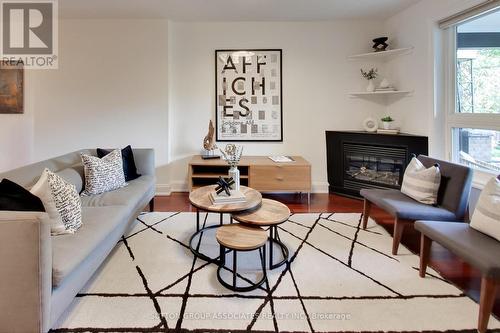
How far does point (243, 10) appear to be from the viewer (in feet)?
12.5

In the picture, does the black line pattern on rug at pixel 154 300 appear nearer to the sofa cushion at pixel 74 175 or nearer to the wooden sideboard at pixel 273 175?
the sofa cushion at pixel 74 175

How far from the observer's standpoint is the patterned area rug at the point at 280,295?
1.61m

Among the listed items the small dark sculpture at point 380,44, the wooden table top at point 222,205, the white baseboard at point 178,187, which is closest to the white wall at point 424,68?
the small dark sculpture at point 380,44

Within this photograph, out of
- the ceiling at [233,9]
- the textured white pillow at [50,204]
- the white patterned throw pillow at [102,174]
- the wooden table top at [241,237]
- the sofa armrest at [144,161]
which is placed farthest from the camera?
the ceiling at [233,9]

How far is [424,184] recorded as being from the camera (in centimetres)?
256

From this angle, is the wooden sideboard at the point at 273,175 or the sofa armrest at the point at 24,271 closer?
the sofa armrest at the point at 24,271

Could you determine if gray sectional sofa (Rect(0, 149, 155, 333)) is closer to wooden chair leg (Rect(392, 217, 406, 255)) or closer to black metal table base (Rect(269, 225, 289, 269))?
black metal table base (Rect(269, 225, 289, 269))

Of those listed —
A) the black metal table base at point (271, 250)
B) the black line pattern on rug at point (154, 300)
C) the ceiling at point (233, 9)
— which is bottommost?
the black line pattern on rug at point (154, 300)

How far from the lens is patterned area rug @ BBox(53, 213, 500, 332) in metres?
1.61

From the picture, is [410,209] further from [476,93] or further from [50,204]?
[50,204]

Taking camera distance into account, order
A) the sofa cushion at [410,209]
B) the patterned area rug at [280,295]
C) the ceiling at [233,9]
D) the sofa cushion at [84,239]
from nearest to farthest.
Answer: the sofa cushion at [84,239] < the patterned area rug at [280,295] < the sofa cushion at [410,209] < the ceiling at [233,9]

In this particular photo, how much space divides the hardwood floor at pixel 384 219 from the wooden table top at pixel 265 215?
124cm

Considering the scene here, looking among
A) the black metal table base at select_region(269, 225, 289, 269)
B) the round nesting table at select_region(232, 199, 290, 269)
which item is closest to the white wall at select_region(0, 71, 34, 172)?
the round nesting table at select_region(232, 199, 290, 269)

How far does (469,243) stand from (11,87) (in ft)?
18.3
